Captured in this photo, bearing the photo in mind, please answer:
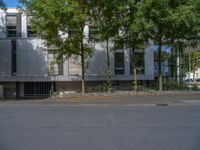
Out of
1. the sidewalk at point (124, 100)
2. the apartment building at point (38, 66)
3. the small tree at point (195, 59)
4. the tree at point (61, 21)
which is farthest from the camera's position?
the small tree at point (195, 59)

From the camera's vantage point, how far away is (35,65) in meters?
43.8

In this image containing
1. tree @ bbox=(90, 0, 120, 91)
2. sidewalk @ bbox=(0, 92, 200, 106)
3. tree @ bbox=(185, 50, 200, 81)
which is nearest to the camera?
sidewalk @ bbox=(0, 92, 200, 106)

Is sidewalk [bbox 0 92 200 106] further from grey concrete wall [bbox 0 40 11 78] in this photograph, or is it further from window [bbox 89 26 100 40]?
grey concrete wall [bbox 0 40 11 78]

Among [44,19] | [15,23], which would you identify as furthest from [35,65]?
[44,19]

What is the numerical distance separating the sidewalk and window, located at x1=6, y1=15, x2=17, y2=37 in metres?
17.3

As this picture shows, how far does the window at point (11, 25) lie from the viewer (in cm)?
4436

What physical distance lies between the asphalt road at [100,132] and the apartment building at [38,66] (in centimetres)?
2714

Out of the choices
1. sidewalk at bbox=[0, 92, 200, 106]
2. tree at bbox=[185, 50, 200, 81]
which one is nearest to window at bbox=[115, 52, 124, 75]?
sidewalk at bbox=[0, 92, 200, 106]

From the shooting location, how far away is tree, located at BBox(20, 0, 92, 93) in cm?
2792

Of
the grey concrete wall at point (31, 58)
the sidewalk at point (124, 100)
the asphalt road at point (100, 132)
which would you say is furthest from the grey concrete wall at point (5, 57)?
the asphalt road at point (100, 132)

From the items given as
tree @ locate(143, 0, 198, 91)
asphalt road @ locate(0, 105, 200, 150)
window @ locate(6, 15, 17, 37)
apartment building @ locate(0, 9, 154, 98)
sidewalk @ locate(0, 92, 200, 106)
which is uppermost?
window @ locate(6, 15, 17, 37)

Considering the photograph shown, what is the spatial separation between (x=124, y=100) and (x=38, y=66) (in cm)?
1929

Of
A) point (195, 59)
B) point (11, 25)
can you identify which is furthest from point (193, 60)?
point (11, 25)

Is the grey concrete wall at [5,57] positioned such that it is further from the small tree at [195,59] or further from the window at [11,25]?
the small tree at [195,59]
